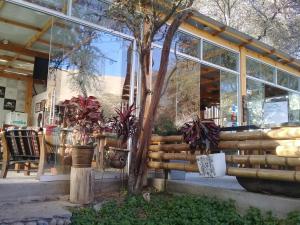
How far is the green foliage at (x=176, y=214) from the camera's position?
337 cm

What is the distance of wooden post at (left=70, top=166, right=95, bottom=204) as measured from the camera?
407cm

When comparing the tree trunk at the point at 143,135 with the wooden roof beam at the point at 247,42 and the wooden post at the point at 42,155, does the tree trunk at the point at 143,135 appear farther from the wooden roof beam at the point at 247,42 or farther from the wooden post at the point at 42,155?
the wooden roof beam at the point at 247,42

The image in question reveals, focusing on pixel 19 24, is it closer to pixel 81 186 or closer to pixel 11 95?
pixel 11 95

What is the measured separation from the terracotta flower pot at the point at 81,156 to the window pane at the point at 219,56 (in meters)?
4.54

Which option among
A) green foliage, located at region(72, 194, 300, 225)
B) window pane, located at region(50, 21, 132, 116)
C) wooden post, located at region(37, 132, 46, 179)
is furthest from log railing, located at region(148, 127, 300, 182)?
wooden post, located at region(37, 132, 46, 179)

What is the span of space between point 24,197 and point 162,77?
8.03 ft

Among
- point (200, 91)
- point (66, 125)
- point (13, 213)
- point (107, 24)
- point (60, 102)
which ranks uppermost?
point (107, 24)

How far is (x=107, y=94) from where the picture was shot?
588 cm

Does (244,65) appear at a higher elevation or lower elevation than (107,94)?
higher

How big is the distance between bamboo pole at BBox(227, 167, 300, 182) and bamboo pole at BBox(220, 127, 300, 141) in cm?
38

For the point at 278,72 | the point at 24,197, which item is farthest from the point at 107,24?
the point at 278,72

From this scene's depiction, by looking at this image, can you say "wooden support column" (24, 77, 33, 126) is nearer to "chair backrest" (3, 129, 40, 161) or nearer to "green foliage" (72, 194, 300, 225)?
"chair backrest" (3, 129, 40, 161)

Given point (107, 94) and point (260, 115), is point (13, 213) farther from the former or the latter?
point (260, 115)

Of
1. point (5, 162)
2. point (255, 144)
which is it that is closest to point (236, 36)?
point (255, 144)
